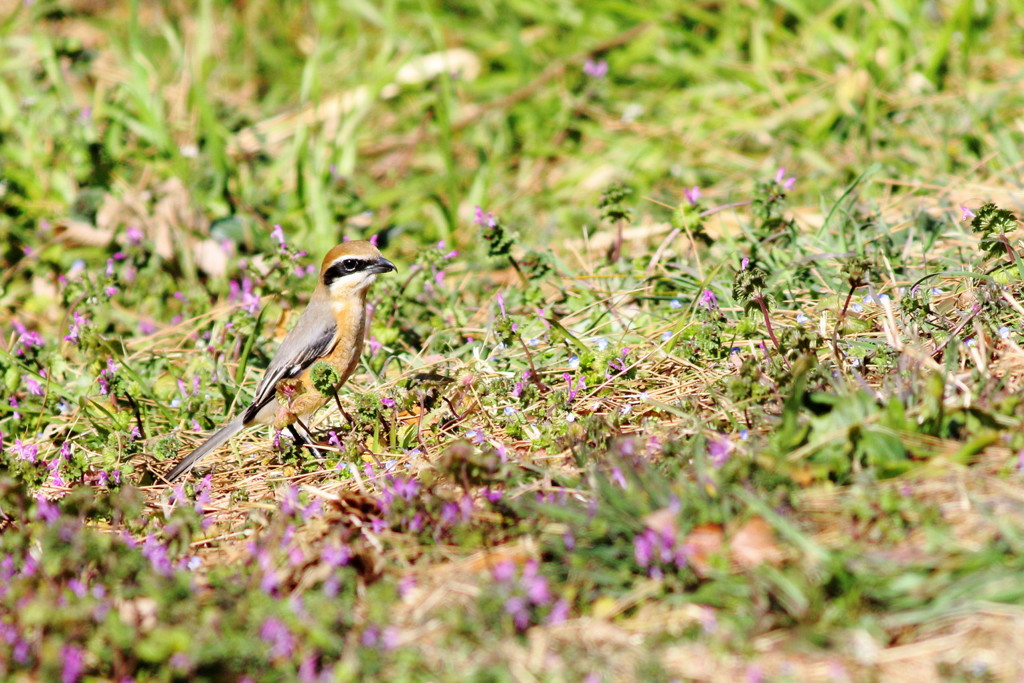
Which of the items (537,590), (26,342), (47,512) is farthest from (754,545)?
(26,342)

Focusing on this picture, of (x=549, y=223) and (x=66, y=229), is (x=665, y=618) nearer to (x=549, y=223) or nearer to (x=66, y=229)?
(x=549, y=223)

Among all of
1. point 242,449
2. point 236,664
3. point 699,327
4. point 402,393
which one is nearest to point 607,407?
point 699,327

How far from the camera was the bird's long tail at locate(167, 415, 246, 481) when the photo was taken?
520 centimetres

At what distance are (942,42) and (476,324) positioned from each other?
4457mm

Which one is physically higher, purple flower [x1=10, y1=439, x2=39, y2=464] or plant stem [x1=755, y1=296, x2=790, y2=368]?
plant stem [x1=755, y1=296, x2=790, y2=368]

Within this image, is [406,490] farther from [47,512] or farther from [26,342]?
[26,342]

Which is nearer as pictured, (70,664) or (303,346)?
(70,664)

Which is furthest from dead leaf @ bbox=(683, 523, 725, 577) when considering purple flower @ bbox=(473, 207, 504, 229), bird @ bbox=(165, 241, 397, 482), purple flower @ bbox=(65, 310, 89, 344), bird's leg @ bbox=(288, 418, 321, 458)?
purple flower @ bbox=(65, 310, 89, 344)

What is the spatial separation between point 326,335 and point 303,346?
0.50 feet

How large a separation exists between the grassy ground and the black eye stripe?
0.93 feet

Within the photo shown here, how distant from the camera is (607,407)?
Answer: 16.7 feet

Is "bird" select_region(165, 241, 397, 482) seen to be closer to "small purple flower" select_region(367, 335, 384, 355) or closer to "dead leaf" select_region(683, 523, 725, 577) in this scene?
"small purple flower" select_region(367, 335, 384, 355)

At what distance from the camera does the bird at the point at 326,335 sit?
5.75 m

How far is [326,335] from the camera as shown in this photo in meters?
6.03
